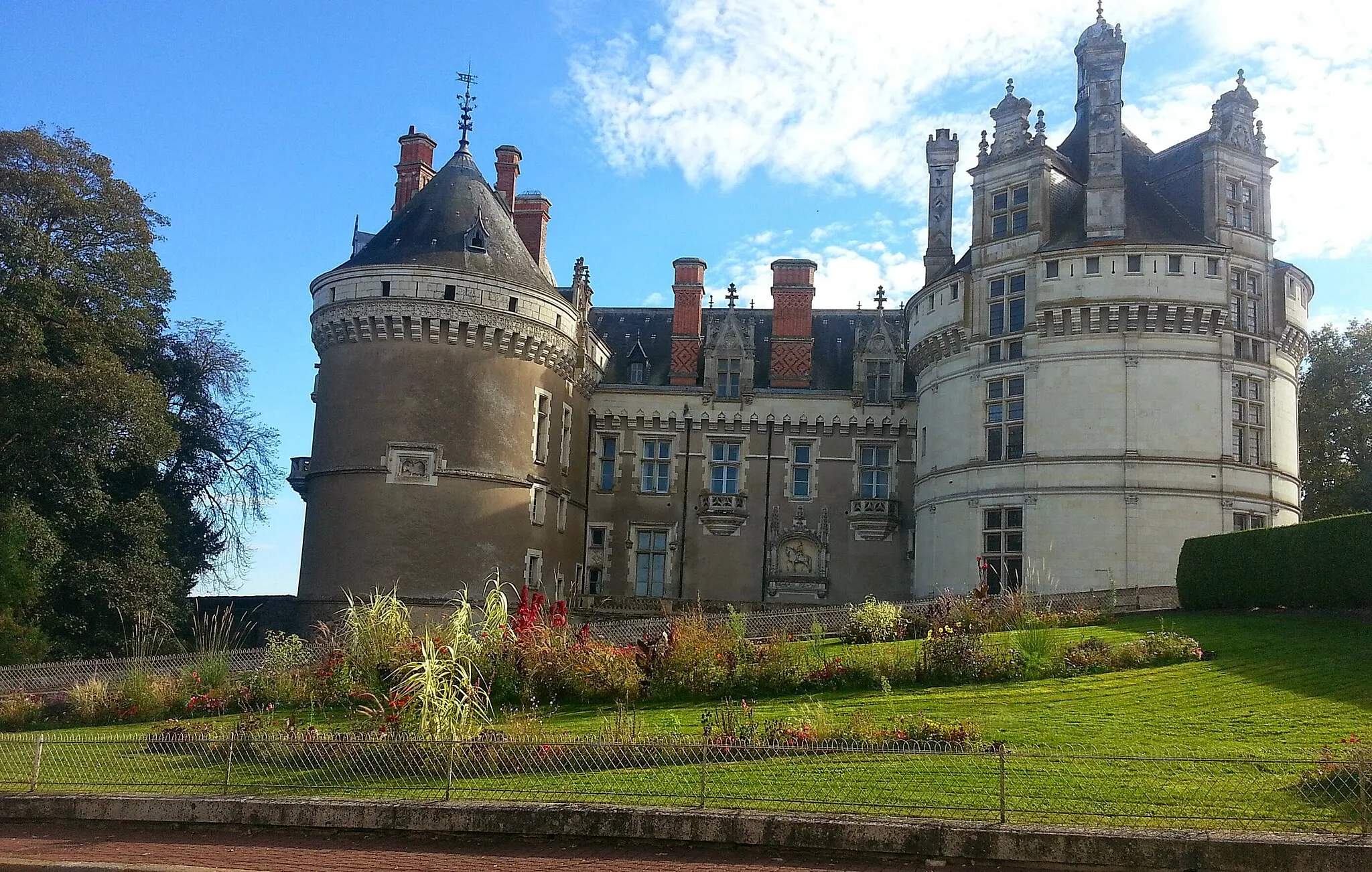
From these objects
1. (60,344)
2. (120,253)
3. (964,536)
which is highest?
(120,253)

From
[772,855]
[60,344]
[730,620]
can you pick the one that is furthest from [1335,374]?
[60,344]

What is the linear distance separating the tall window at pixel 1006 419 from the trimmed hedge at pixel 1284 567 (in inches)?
199

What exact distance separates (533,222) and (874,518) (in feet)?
41.2

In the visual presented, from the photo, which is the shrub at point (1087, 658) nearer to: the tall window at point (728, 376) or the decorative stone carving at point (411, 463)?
the decorative stone carving at point (411, 463)

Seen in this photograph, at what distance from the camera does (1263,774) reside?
10688mm

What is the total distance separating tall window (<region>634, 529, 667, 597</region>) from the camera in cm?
3284

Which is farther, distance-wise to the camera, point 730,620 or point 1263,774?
point 730,620

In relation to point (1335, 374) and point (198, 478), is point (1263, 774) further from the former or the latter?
point (1335, 374)

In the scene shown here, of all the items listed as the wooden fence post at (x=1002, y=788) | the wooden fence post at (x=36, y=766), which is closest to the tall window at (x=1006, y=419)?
the wooden fence post at (x=1002, y=788)

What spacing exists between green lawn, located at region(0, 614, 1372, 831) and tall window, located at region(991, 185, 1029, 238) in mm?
13520

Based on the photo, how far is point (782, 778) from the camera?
37.1 ft

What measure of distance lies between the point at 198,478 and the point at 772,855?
25.4 meters

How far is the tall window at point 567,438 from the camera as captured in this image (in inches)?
1222

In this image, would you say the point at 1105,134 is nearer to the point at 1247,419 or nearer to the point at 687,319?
the point at 1247,419
